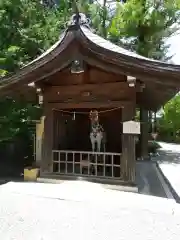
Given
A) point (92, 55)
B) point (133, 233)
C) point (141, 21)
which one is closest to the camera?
point (133, 233)

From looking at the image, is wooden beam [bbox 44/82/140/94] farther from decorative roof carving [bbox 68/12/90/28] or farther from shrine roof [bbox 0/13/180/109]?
decorative roof carving [bbox 68/12/90/28]

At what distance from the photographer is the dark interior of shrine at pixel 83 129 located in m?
8.85

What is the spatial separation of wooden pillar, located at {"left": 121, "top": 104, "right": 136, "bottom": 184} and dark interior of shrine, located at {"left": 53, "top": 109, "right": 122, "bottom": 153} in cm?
239

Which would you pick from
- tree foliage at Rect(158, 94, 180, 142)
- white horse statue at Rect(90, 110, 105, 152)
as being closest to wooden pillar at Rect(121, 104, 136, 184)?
white horse statue at Rect(90, 110, 105, 152)

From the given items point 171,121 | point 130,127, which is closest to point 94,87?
point 130,127

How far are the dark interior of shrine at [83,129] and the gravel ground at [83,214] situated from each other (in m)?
2.66

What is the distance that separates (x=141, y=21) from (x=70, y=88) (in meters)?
9.79

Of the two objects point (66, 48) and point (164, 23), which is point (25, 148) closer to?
point (66, 48)

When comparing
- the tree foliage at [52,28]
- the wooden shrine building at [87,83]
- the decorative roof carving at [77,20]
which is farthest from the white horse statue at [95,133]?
the tree foliage at [52,28]

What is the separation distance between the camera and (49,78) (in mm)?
7273

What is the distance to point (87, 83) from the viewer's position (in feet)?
23.2

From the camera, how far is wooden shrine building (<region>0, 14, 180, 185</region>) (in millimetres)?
6059

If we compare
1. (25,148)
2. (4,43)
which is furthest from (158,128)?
(4,43)

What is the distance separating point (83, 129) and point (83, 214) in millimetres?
5947
